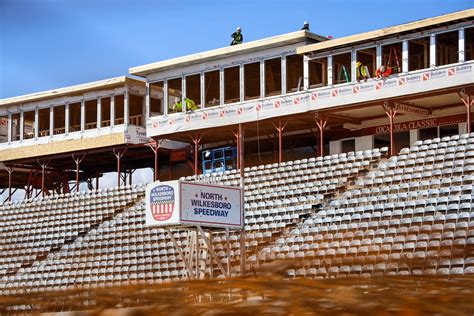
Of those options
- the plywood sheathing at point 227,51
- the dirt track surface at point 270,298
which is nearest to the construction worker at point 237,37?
the plywood sheathing at point 227,51

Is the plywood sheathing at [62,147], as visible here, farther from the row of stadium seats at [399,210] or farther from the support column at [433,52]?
the row of stadium seats at [399,210]


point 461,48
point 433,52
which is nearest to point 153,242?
point 433,52

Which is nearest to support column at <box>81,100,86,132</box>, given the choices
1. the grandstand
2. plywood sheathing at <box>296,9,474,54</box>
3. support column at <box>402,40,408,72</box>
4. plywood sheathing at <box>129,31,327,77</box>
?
the grandstand

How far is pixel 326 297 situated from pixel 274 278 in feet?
1.50

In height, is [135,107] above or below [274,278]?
above

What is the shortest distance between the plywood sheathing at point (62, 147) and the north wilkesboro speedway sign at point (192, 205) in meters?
18.2

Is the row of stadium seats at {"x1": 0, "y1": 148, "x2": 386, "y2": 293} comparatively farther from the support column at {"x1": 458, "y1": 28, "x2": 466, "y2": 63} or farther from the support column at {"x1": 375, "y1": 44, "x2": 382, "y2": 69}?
the support column at {"x1": 458, "y1": 28, "x2": 466, "y2": 63}

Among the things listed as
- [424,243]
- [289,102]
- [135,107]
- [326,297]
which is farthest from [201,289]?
[135,107]

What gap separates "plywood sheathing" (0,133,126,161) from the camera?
45.3 metres

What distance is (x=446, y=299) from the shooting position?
3352 millimetres

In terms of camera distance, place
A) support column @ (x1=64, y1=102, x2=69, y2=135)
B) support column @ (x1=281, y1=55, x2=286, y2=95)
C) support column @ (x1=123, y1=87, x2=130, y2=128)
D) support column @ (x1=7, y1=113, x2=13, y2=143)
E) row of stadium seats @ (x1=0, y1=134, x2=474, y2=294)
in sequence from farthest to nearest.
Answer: support column @ (x1=7, y1=113, x2=13, y2=143) < support column @ (x1=64, y1=102, x2=69, y2=135) < support column @ (x1=123, y1=87, x2=130, y2=128) < support column @ (x1=281, y1=55, x2=286, y2=95) < row of stadium seats @ (x1=0, y1=134, x2=474, y2=294)

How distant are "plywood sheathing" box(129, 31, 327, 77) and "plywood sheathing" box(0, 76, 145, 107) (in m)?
1.05

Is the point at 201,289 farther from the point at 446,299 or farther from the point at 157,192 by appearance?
the point at 157,192

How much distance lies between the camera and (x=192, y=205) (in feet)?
86.5
